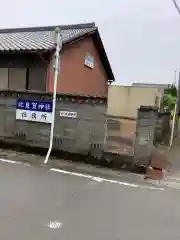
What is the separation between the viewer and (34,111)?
9500 millimetres

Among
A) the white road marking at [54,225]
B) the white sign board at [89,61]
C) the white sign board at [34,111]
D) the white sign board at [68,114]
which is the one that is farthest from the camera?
the white sign board at [89,61]

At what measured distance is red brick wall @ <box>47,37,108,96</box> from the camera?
15758mm

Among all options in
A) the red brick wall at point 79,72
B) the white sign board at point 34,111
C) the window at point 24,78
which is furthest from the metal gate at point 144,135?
the window at point 24,78

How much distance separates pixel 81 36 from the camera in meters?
16.8

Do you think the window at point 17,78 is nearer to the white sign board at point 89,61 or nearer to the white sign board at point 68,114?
the white sign board at point 89,61

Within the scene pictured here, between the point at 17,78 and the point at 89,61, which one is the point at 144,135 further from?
the point at 89,61

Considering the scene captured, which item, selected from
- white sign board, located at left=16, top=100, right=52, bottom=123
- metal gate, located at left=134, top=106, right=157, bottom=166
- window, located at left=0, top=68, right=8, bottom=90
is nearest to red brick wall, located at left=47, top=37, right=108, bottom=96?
window, located at left=0, top=68, right=8, bottom=90

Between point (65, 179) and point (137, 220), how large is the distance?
8.46 ft

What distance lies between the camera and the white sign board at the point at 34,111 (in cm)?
928

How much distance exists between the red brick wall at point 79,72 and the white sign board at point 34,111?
15.6 feet

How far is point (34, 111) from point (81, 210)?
472cm

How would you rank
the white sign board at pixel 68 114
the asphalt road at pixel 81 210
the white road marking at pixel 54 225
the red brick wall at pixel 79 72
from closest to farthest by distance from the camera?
1. the asphalt road at pixel 81 210
2. the white road marking at pixel 54 225
3. the white sign board at pixel 68 114
4. the red brick wall at pixel 79 72

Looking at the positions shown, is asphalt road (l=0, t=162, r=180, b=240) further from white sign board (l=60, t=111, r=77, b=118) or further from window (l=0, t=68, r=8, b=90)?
window (l=0, t=68, r=8, b=90)

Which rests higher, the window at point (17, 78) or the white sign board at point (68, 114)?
the window at point (17, 78)
